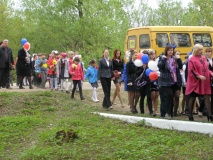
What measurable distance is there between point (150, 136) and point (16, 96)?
6468mm

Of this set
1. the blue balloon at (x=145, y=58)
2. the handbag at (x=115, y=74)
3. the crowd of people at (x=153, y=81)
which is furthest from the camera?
the handbag at (x=115, y=74)

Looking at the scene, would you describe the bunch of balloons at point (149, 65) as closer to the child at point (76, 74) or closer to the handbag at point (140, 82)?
the handbag at point (140, 82)

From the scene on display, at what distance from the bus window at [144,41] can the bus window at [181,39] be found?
4.39 ft

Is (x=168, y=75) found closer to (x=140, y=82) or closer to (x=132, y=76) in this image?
(x=140, y=82)

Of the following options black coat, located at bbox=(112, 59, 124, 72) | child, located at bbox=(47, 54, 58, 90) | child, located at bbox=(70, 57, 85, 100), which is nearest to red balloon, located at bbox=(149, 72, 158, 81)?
black coat, located at bbox=(112, 59, 124, 72)

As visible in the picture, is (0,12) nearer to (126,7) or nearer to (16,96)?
(126,7)

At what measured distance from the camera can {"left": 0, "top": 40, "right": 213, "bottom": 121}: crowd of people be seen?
1059 cm

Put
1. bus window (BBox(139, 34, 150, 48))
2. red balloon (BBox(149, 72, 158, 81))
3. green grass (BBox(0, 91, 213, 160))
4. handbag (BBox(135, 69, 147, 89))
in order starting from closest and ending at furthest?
green grass (BBox(0, 91, 213, 160)) < red balloon (BBox(149, 72, 158, 81)) < handbag (BBox(135, 69, 147, 89)) < bus window (BBox(139, 34, 150, 48))

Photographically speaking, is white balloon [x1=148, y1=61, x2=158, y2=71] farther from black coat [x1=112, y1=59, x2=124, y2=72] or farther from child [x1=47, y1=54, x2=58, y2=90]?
child [x1=47, y1=54, x2=58, y2=90]

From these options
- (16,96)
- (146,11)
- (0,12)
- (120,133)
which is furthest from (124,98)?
(146,11)

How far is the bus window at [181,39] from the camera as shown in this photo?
75.3 ft

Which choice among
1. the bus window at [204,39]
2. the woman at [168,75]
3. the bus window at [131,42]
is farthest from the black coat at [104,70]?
the bus window at [204,39]

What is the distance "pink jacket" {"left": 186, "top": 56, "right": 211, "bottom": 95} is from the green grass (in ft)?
→ 4.37

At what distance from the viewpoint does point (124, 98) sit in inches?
737
